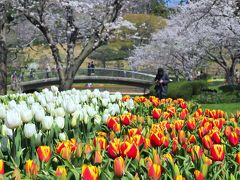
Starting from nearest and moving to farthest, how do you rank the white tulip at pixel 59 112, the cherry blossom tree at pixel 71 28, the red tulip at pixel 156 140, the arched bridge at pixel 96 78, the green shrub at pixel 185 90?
the red tulip at pixel 156 140, the white tulip at pixel 59 112, the cherry blossom tree at pixel 71 28, the green shrub at pixel 185 90, the arched bridge at pixel 96 78

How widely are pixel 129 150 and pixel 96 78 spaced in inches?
1514

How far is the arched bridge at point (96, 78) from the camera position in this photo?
1527 inches

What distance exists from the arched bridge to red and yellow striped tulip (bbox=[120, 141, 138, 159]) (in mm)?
35332

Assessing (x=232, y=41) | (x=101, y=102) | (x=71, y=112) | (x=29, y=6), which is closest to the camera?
(x=71, y=112)

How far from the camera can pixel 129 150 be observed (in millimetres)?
3158

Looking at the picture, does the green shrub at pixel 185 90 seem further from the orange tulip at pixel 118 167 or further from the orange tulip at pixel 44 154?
the orange tulip at pixel 118 167

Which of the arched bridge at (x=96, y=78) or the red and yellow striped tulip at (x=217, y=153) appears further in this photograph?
A: the arched bridge at (x=96, y=78)

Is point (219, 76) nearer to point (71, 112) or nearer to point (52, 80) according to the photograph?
point (52, 80)

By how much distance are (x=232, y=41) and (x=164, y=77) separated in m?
13.4

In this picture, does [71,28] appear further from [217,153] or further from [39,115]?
[217,153]

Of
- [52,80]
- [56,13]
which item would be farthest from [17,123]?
[52,80]

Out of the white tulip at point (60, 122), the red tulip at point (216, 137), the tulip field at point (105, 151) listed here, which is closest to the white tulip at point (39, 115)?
the tulip field at point (105, 151)

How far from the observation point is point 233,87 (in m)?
27.8

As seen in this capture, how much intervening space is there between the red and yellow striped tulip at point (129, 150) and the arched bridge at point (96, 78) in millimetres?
35332
